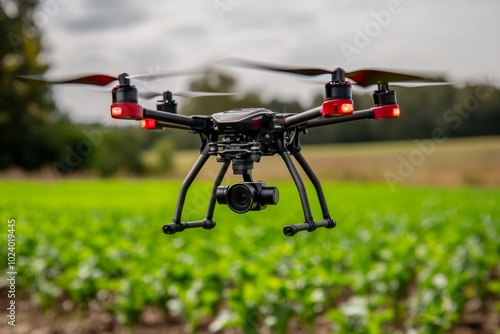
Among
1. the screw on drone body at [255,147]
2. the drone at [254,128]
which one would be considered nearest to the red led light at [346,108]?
the drone at [254,128]

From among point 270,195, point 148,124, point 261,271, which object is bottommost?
point 261,271

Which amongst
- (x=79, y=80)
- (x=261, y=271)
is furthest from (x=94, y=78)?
(x=261, y=271)

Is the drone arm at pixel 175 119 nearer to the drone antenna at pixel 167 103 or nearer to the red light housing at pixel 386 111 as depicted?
the drone antenna at pixel 167 103

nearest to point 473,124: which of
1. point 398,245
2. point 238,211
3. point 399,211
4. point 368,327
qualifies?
point 238,211

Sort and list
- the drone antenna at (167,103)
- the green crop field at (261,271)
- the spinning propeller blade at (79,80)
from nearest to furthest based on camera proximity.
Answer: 1. the spinning propeller blade at (79,80)
2. the drone antenna at (167,103)
3. the green crop field at (261,271)

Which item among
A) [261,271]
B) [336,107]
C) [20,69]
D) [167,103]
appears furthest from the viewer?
[261,271]

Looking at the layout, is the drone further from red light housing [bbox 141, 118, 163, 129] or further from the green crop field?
the green crop field

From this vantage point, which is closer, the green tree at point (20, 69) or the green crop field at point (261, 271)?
the green tree at point (20, 69)

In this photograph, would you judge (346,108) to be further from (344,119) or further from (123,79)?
(123,79)
